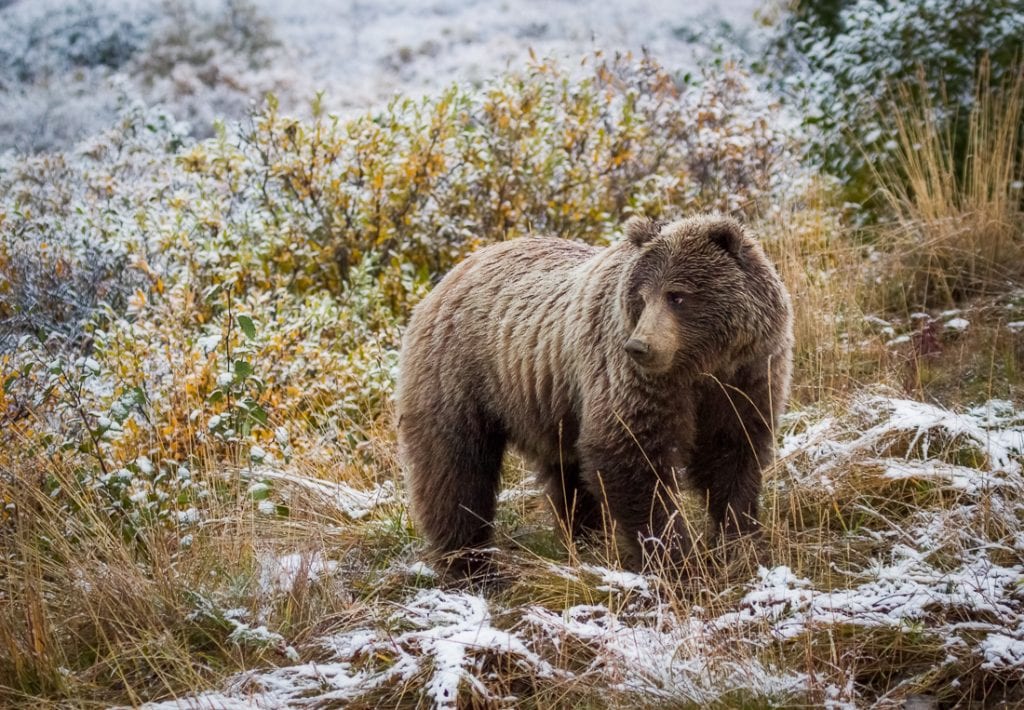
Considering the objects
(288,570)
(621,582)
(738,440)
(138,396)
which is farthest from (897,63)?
(288,570)

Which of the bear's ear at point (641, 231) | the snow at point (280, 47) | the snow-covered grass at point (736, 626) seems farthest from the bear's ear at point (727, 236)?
the snow at point (280, 47)

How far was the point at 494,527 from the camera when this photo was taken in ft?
15.3

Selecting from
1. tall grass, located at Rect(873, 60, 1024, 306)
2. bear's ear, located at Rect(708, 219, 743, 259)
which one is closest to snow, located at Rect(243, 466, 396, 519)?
bear's ear, located at Rect(708, 219, 743, 259)

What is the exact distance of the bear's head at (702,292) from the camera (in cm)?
384

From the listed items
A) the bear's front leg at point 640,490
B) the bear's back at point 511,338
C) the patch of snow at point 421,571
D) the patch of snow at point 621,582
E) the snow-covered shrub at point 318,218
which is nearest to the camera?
the patch of snow at point 621,582

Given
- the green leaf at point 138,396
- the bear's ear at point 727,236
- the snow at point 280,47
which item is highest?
the snow at point 280,47

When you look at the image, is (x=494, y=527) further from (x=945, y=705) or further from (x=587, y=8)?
(x=587, y=8)

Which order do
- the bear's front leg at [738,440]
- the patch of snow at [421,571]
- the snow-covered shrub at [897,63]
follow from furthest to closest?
the snow-covered shrub at [897,63], the patch of snow at [421,571], the bear's front leg at [738,440]

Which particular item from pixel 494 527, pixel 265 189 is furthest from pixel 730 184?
pixel 494 527

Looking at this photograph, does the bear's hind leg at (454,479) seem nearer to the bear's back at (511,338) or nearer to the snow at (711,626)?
the bear's back at (511,338)

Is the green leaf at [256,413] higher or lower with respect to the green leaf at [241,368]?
lower

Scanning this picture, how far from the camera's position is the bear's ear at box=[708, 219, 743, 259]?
390cm

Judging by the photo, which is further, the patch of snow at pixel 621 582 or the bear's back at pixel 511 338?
the bear's back at pixel 511 338

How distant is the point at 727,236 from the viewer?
392 cm
